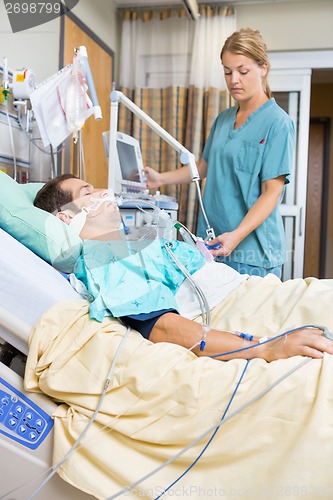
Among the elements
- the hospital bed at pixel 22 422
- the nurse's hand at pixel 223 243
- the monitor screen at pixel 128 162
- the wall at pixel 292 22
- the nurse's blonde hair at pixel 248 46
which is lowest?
the hospital bed at pixel 22 422

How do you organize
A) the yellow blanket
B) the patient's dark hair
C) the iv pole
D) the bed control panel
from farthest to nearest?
the iv pole
the patient's dark hair
the bed control panel
the yellow blanket

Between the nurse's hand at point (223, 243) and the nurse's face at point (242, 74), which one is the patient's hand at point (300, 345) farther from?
the nurse's face at point (242, 74)

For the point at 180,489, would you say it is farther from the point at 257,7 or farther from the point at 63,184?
the point at 257,7

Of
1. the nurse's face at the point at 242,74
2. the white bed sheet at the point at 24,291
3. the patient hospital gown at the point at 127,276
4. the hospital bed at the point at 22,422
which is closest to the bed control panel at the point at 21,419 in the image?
the hospital bed at the point at 22,422

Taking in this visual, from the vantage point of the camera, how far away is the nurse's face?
82.9 inches

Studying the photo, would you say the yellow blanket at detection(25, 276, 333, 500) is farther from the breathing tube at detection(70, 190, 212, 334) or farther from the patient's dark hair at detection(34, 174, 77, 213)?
the patient's dark hair at detection(34, 174, 77, 213)

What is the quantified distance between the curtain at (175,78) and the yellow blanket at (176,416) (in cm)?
285

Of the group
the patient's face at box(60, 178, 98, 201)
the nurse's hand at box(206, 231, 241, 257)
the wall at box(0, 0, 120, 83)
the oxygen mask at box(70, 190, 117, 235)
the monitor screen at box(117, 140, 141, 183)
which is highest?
the wall at box(0, 0, 120, 83)

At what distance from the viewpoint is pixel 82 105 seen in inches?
98.0

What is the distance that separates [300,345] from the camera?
1.13m

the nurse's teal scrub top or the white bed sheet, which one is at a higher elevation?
the nurse's teal scrub top

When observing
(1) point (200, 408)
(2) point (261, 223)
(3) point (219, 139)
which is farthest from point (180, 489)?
(3) point (219, 139)

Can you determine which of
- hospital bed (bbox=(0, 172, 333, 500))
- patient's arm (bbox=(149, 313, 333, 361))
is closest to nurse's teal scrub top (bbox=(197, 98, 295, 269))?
patient's arm (bbox=(149, 313, 333, 361))

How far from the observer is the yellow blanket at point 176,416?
991 millimetres
